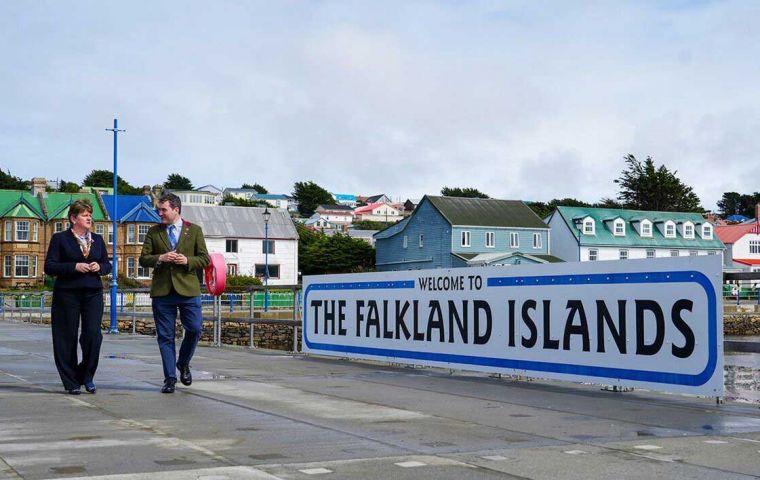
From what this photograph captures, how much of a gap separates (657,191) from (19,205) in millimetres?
70110

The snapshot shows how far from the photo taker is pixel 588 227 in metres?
84.4

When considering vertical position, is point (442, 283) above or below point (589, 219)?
below

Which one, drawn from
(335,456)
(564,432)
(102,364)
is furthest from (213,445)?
(102,364)

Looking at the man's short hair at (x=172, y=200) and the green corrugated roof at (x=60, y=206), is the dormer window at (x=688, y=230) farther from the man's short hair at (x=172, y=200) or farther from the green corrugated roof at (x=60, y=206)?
the man's short hair at (x=172, y=200)

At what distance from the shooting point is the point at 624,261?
377 inches

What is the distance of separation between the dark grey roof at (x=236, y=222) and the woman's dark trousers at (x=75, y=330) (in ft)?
247

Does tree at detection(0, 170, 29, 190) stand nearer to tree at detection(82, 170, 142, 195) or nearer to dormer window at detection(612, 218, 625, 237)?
tree at detection(82, 170, 142, 195)

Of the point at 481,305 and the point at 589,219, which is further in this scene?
the point at 589,219

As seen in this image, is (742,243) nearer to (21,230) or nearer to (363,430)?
(21,230)

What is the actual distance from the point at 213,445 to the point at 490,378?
5937 millimetres

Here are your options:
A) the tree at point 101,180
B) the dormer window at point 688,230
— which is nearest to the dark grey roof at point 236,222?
the dormer window at point 688,230

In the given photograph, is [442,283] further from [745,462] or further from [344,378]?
[745,462]

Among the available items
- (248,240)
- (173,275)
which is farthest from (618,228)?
(173,275)

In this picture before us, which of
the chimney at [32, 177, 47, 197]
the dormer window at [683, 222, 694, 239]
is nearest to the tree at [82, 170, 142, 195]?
the chimney at [32, 177, 47, 197]
